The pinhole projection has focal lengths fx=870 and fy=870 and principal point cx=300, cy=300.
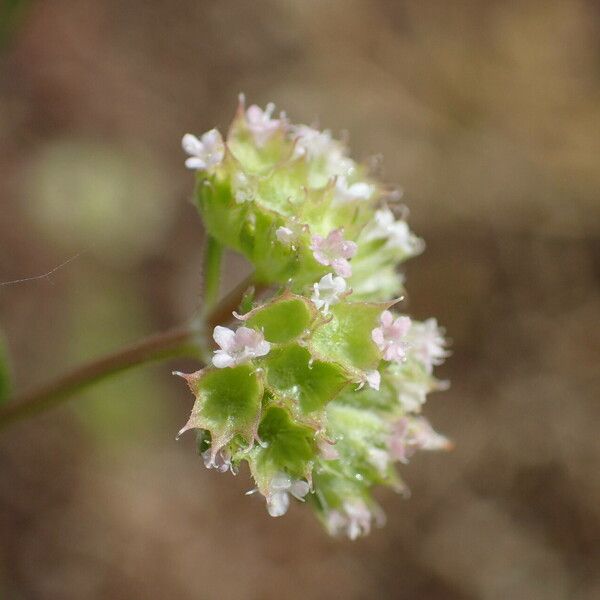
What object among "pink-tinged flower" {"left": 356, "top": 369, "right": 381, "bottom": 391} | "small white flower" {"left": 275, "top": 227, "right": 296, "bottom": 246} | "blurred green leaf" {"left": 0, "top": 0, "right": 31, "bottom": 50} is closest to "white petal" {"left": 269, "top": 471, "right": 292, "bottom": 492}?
"pink-tinged flower" {"left": 356, "top": 369, "right": 381, "bottom": 391}

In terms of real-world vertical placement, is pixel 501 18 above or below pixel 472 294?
above

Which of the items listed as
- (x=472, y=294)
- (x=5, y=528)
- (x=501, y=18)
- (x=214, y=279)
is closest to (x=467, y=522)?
(x=472, y=294)

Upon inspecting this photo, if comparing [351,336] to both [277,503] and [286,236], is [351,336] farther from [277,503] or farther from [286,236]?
[277,503]

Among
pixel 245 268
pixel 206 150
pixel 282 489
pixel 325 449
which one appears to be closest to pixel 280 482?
pixel 282 489

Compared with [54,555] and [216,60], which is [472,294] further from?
[54,555]

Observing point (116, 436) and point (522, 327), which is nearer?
point (116, 436)
